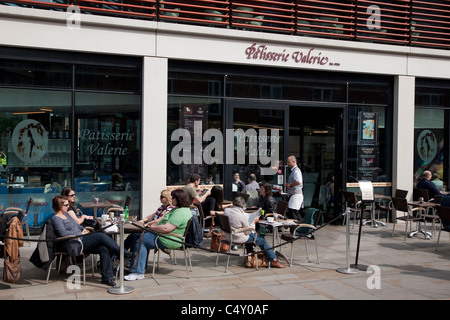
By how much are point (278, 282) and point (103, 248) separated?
265cm

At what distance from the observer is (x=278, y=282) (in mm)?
7332

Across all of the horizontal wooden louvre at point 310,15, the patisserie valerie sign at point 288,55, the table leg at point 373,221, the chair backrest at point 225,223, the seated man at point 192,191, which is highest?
the horizontal wooden louvre at point 310,15

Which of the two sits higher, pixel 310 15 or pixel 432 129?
pixel 310 15

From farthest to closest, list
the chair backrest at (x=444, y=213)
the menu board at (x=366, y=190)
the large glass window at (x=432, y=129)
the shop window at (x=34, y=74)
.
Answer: the large glass window at (x=432, y=129) → the shop window at (x=34, y=74) → the menu board at (x=366, y=190) → the chair backrest at (x=444, y=213)

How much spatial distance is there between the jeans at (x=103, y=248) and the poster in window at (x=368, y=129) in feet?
28.1

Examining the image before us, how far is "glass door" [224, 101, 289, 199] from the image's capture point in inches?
483

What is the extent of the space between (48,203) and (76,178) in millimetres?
817

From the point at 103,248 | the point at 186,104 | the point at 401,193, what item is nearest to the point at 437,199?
the point at 401,193

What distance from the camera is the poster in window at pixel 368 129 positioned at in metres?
13.6

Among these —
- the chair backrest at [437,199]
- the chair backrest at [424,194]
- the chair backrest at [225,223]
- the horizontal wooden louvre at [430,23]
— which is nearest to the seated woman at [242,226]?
the chair backrest at [225,223]

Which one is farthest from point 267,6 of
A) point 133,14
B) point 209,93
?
point 133,14

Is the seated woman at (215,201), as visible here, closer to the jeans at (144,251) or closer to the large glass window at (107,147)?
the large glass window at (107,147)

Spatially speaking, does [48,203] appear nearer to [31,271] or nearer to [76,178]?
[76,178]

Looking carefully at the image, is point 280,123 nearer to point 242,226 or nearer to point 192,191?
point 192,191
